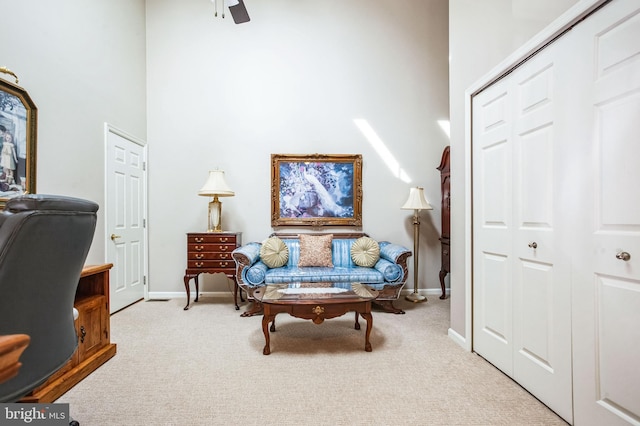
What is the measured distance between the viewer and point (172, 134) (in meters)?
4.35

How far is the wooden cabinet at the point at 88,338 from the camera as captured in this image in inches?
72.5

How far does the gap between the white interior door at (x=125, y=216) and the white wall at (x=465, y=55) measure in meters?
3.70

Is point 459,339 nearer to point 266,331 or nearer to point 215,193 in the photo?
point 266,331

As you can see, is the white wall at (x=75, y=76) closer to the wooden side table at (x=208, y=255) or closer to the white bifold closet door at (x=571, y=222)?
the wooden side table at (x=208, y=255)

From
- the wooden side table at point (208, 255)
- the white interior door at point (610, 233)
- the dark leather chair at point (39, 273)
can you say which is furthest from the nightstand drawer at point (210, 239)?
the white interior door at point (610, 233)

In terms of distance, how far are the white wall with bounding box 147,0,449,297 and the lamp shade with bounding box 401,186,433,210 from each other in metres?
0.31

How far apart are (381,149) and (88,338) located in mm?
3874

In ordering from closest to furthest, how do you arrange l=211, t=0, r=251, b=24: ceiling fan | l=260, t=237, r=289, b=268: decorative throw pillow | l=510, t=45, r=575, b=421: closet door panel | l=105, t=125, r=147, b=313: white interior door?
1. l=510, t=45, r=575, b=421: closet door panel
2. l=211, t=0, r=251, b=24: ceiling fan
3. l=105, t=125, r=147, b=313: white interior door
4. l=260, t=237, r=289, b=268: decorative throw pillow

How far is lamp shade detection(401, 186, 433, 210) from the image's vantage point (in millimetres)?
4059

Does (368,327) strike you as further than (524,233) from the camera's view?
Yes

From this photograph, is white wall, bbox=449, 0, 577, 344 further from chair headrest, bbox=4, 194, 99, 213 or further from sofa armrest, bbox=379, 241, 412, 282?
chair headrest, bbox=4, 194, 99, 213

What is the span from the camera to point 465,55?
103 inches

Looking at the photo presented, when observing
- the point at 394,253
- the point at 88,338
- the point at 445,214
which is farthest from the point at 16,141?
the point at 445,214

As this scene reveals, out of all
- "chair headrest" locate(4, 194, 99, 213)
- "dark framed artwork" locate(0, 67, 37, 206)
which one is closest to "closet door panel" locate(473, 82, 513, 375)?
"chair headrest" locate(4, 194, 99, 213)
